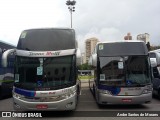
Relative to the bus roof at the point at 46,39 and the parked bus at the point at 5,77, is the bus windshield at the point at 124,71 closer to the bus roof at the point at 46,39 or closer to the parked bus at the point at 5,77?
the bus roof at the point at 46,39

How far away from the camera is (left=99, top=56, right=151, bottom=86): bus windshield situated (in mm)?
12586

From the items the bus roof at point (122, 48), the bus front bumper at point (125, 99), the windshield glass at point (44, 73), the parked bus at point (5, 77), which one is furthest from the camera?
the parked bus at point (5, 77)

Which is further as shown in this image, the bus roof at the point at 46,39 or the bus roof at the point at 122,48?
the bus roof at the point at 122,48

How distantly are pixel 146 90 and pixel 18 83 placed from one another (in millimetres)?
5729

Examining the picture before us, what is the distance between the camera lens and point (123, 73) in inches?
497

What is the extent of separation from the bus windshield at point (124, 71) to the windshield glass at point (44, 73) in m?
2.33

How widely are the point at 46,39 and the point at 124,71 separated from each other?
12.9 ft

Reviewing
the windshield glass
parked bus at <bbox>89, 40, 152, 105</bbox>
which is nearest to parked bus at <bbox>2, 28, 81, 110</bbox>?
the windshield glass

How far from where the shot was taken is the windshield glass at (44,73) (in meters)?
10.7

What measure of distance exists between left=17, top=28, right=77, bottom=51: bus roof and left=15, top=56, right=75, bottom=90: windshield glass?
495mm

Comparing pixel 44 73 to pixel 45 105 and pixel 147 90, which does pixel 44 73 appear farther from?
pixel 147 90

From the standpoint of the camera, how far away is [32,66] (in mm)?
10828

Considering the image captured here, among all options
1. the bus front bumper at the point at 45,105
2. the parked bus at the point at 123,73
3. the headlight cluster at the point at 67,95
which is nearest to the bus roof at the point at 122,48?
the parked bus at the point at 123,73

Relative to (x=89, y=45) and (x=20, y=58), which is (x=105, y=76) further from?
(x=89, y=45)
